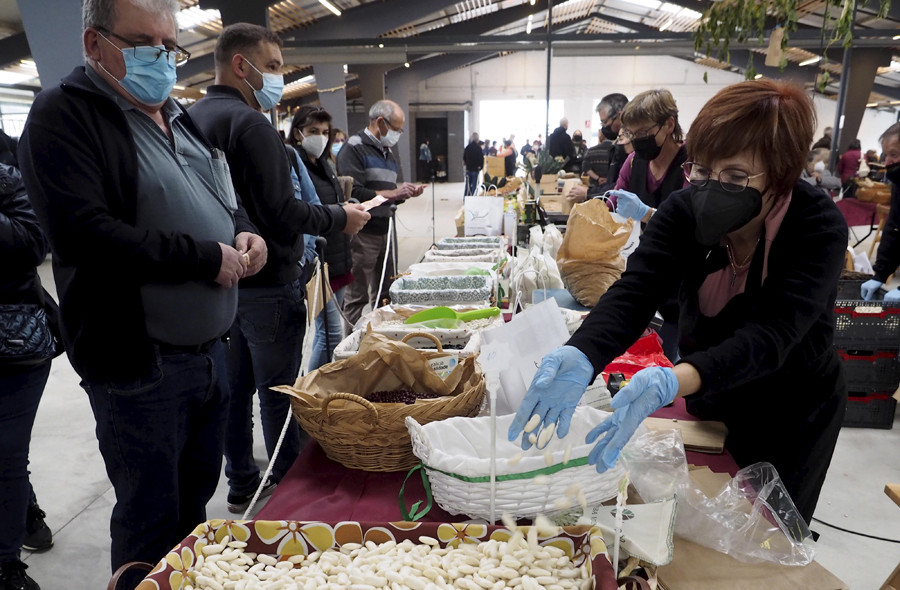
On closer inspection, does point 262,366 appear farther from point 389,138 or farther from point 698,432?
point 389,138

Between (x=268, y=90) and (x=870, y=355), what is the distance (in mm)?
3260

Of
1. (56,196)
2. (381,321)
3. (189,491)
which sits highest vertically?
(56,196)

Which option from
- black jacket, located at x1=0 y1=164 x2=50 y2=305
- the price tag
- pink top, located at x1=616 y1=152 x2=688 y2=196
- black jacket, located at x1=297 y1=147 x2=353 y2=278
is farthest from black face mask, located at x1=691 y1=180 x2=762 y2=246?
black jacket, located at x1=297 y1=147 x2=353 y2=278

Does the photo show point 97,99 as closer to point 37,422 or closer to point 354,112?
point 37,422

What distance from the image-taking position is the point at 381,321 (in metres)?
2.01

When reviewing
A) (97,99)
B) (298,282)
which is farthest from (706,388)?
(298,282)

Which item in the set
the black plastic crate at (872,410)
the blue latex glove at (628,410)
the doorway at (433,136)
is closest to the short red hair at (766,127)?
the blue latex glove at (628,410)

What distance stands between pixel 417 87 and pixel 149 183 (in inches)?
777

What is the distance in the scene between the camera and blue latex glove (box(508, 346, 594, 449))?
1006mm

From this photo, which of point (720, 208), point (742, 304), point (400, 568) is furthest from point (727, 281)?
point (400, 568)

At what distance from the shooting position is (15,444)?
1634 mm

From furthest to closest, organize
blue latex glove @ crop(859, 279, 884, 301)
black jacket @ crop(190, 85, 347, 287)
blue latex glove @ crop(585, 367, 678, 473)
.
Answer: blue latex glove @ crop(859, 279, 884, 301) < black jacket @ crop(190, 85, 347, 287) < blue latex glove @ crop(585, 367, 678, 473)

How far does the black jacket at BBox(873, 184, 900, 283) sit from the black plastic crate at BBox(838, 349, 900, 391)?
20.4 inches

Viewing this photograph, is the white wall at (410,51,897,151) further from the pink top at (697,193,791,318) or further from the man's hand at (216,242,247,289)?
the man's hand at (216,242,247,289)
